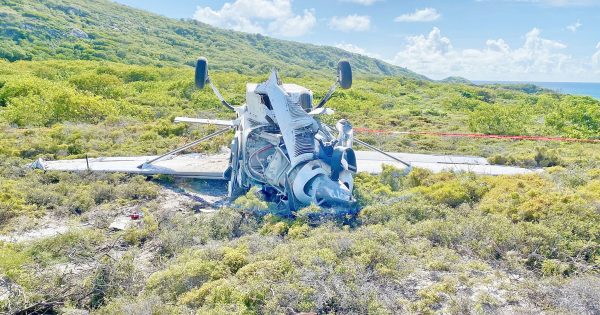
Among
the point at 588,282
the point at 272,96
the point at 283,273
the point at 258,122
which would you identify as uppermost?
the point at 272,96

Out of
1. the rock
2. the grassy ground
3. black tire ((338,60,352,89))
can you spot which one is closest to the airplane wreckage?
black tire ((338,60,352,89))

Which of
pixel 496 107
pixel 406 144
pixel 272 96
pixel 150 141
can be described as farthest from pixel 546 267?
pixel 496 107

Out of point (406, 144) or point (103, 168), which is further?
point (406, 144)

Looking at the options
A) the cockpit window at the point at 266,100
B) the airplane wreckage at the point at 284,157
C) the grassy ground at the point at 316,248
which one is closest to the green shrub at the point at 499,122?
the grassy ground at the point at 316,248

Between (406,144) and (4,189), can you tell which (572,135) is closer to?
(406,144)

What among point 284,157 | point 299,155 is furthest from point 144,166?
point 299,155

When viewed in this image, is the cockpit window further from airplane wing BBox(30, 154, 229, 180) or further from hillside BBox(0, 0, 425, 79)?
hillside BBox(0, 0, 425, 79)
